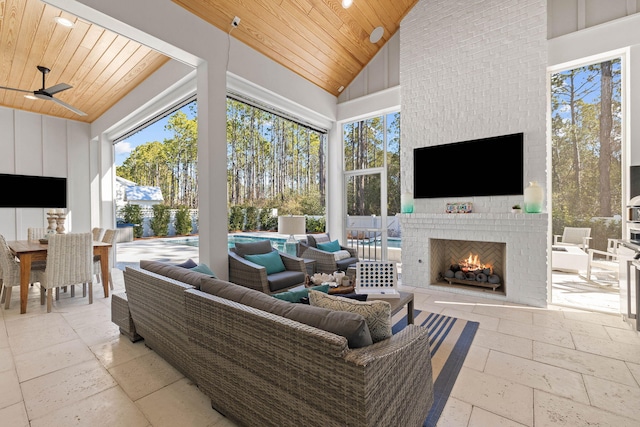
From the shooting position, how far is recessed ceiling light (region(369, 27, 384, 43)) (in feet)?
16.8

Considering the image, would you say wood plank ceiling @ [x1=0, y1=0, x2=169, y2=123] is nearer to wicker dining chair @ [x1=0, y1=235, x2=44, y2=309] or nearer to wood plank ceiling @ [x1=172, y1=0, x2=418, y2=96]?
wood plank ceiling @ [x1=172, y1=0, x2=418, y2=96]

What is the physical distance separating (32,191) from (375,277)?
23.6 feet

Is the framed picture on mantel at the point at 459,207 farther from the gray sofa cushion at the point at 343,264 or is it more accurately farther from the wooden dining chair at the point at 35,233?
the wooden dining chair at the point at 35,233

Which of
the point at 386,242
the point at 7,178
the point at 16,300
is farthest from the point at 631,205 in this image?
the point at 7,178

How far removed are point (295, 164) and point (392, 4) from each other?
10.2 ft

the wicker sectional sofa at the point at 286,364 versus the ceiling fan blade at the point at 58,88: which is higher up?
the ceiling fan blade at the point at 58,88

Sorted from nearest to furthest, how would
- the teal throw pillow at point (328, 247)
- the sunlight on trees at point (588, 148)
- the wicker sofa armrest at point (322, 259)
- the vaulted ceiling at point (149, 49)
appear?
the vaulted ceiling at point (149, 49), the sunlight on trees at point (588, 148), the wicker sofa armrest at point (322, 259), the teal throw pillow at point (328, 247)

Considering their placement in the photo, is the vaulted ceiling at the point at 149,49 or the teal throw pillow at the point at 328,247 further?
the teal throw pillow at the point at 328,247

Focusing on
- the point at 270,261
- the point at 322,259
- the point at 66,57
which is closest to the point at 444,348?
the point at 270,261

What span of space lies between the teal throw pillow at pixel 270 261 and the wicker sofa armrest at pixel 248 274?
12cm

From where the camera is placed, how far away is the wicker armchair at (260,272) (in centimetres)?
356

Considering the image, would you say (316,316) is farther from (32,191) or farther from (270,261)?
(32,191)

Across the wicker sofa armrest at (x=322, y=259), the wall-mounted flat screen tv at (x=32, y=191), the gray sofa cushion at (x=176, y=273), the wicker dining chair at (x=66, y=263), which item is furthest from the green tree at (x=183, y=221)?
the gray sofa cushion at (x=176, y=273)

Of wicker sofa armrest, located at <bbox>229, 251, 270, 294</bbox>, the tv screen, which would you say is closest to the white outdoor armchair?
the tv screen
